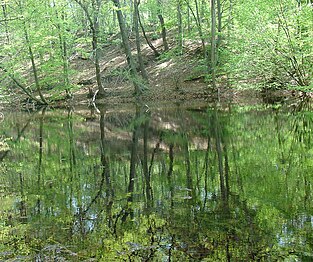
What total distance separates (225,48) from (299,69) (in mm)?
7788

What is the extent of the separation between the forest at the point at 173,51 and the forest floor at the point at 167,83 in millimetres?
90

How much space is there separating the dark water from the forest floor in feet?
37.5

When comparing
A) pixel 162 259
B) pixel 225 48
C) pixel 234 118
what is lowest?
pixel 162 259

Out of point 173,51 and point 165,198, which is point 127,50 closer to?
point 173,51

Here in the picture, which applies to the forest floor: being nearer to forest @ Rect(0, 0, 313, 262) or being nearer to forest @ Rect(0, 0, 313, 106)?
forest @ Rect(0, 0, 313, 106)

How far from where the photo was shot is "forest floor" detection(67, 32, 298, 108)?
74.5 feet

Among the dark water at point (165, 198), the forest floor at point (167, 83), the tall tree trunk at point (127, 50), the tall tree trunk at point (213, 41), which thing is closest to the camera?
the dark water at point (165, 198)

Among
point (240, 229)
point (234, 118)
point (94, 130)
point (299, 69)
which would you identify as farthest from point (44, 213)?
point (299, 69)

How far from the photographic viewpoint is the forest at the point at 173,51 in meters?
17.1

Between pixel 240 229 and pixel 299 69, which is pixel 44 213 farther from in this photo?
pixel 299 69

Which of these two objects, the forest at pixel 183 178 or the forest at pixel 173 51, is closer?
the forest at pixel 183 178

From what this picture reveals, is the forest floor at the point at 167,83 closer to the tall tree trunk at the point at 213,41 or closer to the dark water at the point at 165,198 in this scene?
the tall tree trunk at the point at 213,41

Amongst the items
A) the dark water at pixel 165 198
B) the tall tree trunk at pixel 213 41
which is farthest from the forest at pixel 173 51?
the dark water at pixel 165 198

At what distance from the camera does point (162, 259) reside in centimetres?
355
